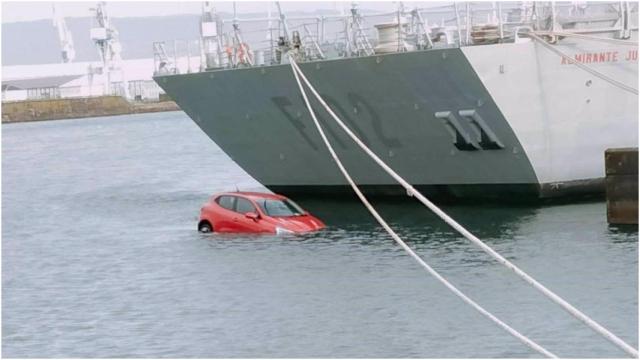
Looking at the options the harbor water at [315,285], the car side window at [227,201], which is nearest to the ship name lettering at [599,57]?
the harbor water at [315,285]

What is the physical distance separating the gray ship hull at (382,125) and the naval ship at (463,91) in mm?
Answer: 44

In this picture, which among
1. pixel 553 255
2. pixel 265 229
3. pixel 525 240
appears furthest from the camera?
pixel 265 229

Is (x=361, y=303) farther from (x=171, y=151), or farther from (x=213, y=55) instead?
(x=171, y=151)

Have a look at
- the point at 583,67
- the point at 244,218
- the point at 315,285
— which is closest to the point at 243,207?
the point at 244,218

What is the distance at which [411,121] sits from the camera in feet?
142

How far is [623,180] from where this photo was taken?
119 feet

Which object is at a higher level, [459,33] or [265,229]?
[459,33]

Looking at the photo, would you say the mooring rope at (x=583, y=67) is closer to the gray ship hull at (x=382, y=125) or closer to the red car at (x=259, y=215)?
the gray ship hull at (x=382, y=125)

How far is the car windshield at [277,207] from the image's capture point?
41.2 m

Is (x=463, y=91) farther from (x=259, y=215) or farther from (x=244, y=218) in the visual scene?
(x=244, y=218)

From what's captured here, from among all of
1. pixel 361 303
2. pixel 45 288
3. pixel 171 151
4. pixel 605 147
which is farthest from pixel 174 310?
pixel 171 151

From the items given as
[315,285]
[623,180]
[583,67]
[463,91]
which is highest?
[583,67]

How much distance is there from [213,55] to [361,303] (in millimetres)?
22210

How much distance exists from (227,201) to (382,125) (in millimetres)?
5798
